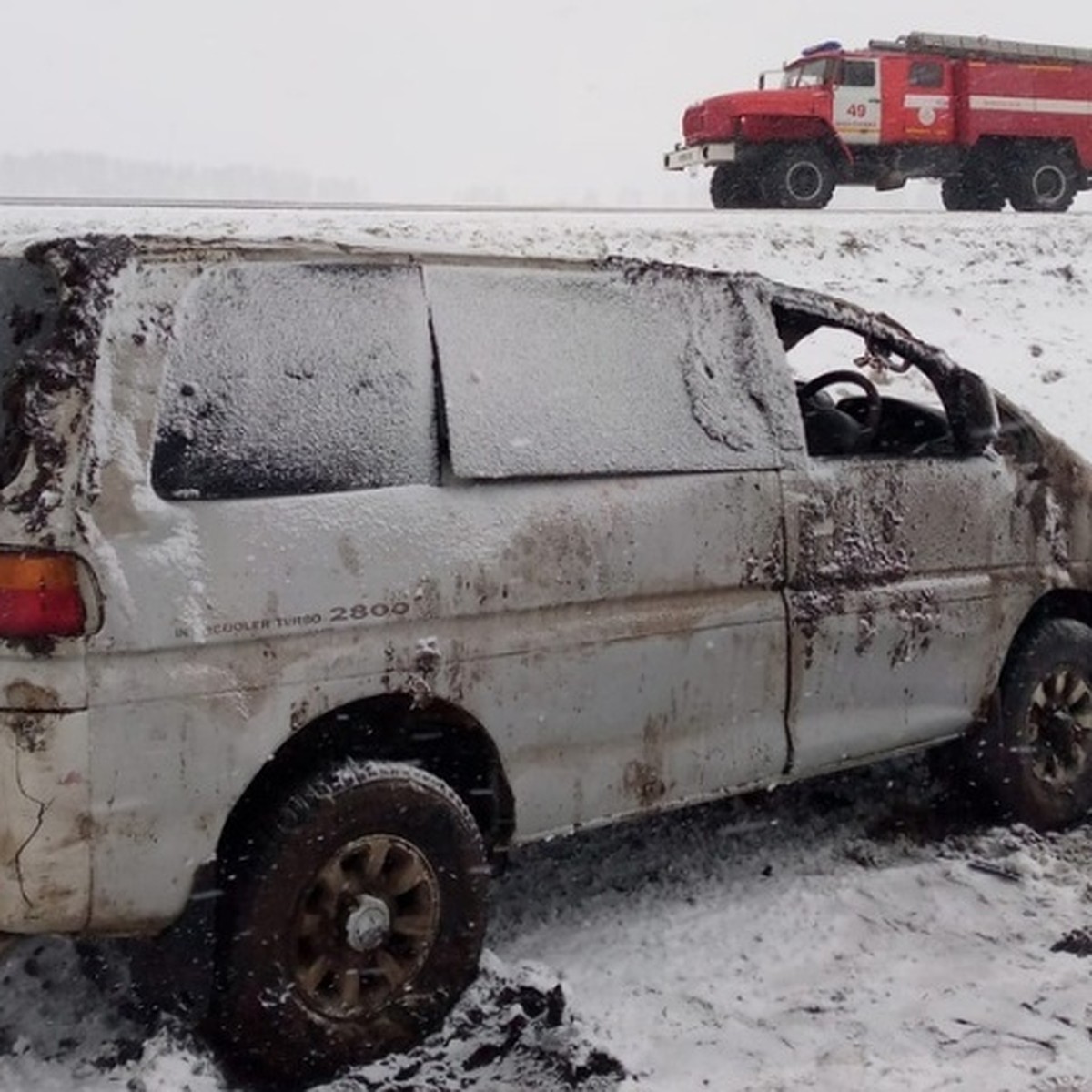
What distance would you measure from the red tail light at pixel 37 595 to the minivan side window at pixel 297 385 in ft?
0.92

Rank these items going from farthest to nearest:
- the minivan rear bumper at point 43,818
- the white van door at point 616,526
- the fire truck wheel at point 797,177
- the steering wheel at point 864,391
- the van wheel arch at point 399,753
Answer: the fire truck wheel at point 797,177, the steering wheel at point 864,391, the white van door at point 616,526, the van wheel arch at point 399,753, the minivan rear bumper at point 43,818

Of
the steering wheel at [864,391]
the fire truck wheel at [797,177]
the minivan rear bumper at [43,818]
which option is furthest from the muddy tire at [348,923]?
the fire truck wheel at [797,177]

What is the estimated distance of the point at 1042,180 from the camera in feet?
65.1

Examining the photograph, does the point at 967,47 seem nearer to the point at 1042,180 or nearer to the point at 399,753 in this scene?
the point at 1042,180

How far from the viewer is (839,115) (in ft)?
60.0

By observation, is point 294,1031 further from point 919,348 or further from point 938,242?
point 938,242

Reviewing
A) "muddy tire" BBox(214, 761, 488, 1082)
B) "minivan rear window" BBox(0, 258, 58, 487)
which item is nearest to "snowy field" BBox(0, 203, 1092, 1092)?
"muddy tire" BBox(214, 761, 488, 1082)

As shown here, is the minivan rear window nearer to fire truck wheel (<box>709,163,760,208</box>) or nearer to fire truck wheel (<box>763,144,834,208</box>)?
fire truck wheel (<box>763,144,834,208</box>)

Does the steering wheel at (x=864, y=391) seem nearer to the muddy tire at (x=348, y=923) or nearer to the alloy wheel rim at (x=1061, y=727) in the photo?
the alloy wheel rim at (x=1061, y=727)

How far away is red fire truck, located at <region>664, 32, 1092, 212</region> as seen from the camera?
59.7ft

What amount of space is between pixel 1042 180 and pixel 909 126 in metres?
2.33

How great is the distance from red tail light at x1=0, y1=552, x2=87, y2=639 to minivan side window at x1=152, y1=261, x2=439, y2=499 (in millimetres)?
279

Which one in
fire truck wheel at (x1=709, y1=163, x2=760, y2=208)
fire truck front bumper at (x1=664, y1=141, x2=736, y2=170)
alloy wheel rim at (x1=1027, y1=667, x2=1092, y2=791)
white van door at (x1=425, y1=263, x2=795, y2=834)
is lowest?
alloy wheel rim at (x1=1027, y1=667, x2=1092, y2=791)

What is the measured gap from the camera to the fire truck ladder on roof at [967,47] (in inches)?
740
